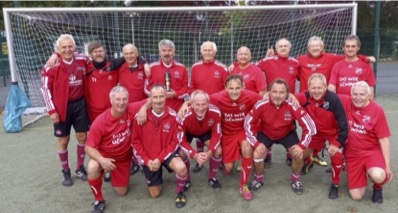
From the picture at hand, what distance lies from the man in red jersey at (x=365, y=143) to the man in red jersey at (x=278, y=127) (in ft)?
1.35

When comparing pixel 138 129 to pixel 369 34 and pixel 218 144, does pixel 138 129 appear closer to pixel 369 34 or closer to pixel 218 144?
pixel 218 144

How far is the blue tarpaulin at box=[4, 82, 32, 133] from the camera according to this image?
238 inches

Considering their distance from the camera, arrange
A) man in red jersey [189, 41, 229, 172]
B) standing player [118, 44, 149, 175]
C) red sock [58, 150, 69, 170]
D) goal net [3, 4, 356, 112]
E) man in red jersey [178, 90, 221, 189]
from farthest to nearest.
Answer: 1. goal net [3, 4, 356, 112]
2. man in red jersey [189, 41, 229, 172]
3. standing player [118, 44, 149, 175]
4. red sock [58, 150, 69, 170]
5. man in red jersey [178, 90, 221, 189]

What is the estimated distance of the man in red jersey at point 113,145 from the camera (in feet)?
10.6

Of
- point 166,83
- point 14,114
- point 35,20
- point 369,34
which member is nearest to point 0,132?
point 14,114

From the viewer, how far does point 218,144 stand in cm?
366

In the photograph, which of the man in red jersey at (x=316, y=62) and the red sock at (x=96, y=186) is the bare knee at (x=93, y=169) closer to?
the red sock at (x=96, y=186)

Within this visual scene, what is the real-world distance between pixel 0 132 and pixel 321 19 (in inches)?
268

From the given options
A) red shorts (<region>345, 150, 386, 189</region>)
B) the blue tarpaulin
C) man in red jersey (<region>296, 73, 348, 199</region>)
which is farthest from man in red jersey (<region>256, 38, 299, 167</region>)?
the blue tarpaulin

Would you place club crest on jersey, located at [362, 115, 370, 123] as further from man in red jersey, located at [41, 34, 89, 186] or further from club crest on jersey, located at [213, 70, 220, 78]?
man in red jersey, located at [41, 34, 89, 186]

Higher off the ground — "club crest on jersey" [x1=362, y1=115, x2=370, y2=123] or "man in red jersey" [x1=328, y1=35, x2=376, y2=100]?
"man in red jersey" [x1=328, y1=35, x2=376, y2=100]

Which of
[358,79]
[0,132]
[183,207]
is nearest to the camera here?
[183,207]

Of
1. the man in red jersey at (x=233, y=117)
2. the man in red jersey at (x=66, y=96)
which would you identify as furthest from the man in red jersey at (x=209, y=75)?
the man in red jersey at (x=66, y=96)

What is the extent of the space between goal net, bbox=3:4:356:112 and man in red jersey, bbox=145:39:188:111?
162 centimetres
